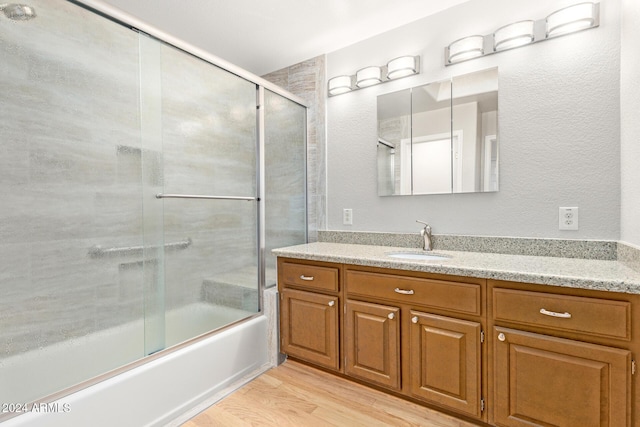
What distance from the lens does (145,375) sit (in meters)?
1.51

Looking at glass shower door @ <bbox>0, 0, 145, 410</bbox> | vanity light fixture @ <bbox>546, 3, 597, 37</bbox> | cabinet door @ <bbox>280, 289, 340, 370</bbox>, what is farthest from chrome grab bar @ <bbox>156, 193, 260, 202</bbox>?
vanity light fixture @ <bbox>546, 3, 597, 37</bbox>

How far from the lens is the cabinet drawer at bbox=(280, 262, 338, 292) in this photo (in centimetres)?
188

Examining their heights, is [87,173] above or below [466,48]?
below

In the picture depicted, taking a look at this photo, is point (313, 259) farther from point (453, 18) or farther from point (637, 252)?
point (453, 18)

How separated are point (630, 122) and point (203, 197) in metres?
2.22

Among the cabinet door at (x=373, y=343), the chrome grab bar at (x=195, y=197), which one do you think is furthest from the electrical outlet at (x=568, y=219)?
the chrome grab bar at (x=195, y=197)

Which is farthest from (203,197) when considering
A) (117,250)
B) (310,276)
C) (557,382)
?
(557,382)

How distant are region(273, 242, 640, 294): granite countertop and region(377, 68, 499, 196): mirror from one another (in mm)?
464

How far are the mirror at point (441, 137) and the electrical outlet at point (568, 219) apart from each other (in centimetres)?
35

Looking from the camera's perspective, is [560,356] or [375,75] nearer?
[560,356]

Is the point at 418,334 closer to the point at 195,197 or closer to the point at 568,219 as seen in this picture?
the point at 568,219

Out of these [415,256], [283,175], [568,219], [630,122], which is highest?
[630,122]

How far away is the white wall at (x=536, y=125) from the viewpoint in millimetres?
1587

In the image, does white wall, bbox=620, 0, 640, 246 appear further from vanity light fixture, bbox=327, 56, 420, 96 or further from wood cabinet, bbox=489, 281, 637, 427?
vanity light fixture, bbox=327, 56, 420, 96
